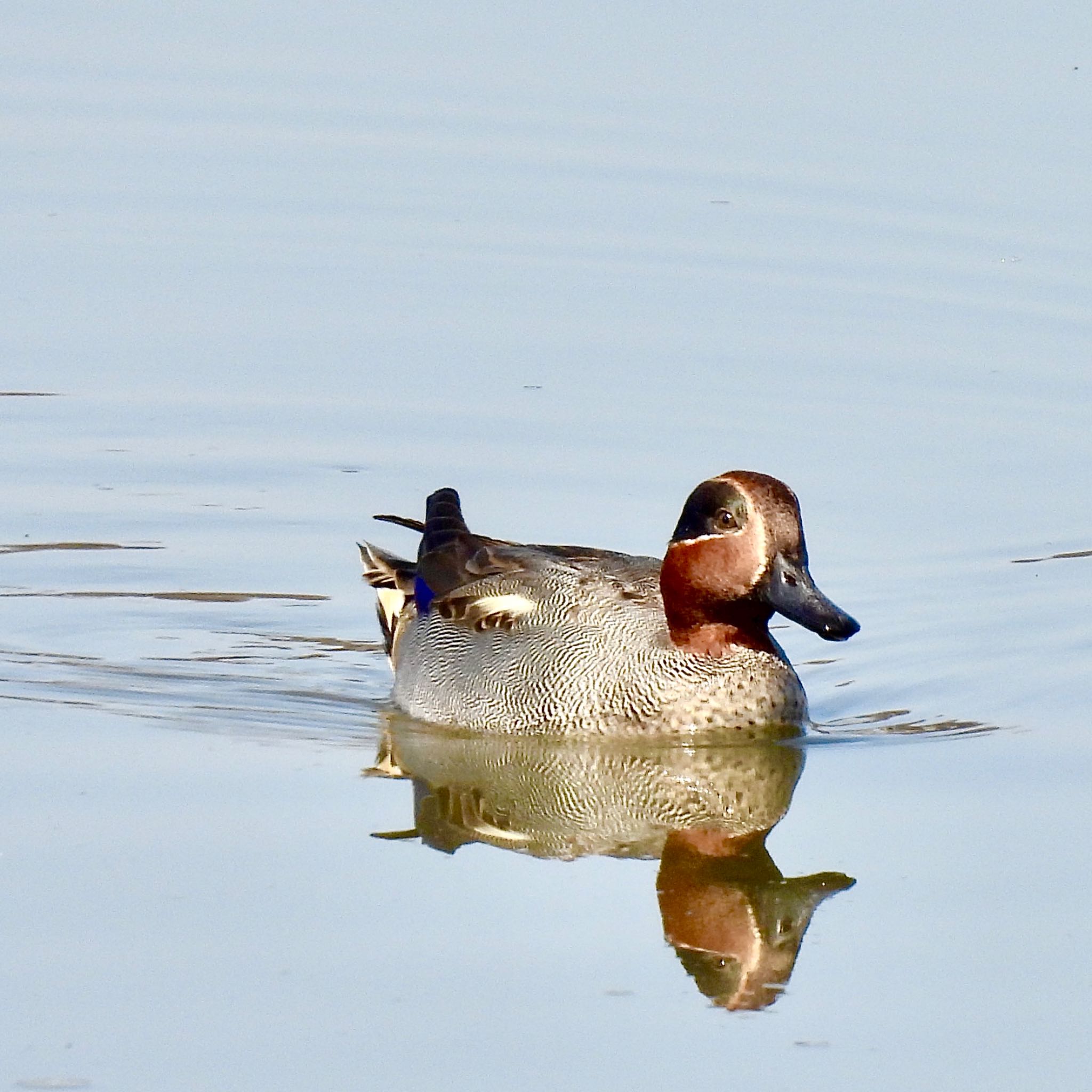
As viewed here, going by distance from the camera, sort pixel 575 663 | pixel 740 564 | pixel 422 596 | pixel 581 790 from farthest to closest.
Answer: pixel 422 596, pixel 575 663, pixel 740 564, pixel 581 790

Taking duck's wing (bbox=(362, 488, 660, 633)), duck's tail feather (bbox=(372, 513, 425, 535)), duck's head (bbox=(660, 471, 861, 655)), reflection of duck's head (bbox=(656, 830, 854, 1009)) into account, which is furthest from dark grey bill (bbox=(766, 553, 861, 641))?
duck's tail feather (bbox=(372, 513, 425, 535))

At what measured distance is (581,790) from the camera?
30.3 ft

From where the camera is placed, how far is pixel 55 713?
9.76 m

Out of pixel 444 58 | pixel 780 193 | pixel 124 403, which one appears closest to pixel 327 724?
pixel 124 403

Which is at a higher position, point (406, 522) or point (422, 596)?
point (406, 522)

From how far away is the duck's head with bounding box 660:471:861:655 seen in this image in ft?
30.6

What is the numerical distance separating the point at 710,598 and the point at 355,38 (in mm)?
10953

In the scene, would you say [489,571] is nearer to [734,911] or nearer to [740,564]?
[740,564]

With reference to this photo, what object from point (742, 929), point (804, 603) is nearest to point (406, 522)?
point (804, 603)

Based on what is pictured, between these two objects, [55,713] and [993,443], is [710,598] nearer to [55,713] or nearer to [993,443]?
[55,713]

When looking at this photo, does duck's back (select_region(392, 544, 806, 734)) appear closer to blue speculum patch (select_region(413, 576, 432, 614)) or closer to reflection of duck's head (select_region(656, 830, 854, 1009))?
blue speculum patch (select_region(413, 576, 432, 614))

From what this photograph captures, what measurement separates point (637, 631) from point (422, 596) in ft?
4.13

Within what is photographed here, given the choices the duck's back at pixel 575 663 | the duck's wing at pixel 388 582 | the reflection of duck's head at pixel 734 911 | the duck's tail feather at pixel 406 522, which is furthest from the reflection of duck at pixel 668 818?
the duck's tail feather at pixel 406 522

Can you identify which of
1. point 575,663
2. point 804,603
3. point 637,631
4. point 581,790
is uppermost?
point 804,603
